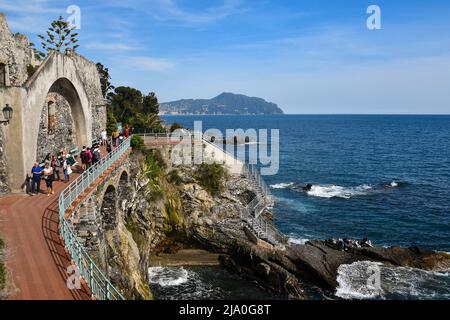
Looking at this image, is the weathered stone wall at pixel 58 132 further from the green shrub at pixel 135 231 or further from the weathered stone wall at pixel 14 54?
the green shrub at pixel 135 231

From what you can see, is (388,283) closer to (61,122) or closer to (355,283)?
(355,283)

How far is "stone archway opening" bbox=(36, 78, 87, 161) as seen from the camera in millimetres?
22188

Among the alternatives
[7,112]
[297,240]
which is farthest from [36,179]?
[297,240]

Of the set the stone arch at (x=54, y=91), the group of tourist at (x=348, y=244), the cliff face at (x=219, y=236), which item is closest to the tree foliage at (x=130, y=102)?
the cliff face at (x=219, y=236)

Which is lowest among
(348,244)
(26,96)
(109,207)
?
(348,244)

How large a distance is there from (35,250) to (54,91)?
14079mm

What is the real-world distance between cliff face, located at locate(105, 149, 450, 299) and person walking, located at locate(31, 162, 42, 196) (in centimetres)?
656

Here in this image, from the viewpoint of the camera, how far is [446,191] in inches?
1983

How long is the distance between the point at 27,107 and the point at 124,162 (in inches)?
322

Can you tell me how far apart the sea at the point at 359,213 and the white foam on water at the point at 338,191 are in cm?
12

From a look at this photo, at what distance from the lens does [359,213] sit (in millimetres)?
42000

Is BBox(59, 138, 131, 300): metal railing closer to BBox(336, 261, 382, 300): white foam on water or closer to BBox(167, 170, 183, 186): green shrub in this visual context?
BBox(167, 170, 183, 186): green shrub

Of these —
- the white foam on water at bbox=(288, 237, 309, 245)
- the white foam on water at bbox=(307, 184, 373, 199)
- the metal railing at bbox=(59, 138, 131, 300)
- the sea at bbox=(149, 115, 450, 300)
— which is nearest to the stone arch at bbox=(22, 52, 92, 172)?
the metal railing at bbox=(59, 138, 131, 300)

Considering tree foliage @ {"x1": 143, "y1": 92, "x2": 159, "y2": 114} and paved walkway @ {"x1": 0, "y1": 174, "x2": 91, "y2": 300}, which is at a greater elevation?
tree foliage @ {"x1": 143, "y1": 92, "x2": 159, "y2": 114}
